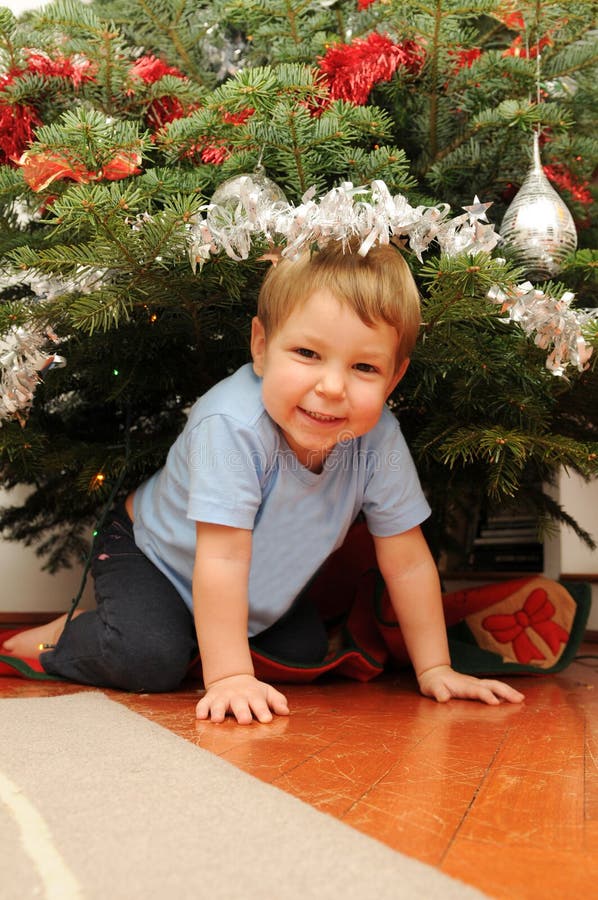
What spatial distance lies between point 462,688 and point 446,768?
1.20 ft

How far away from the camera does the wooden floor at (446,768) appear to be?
1.59ft

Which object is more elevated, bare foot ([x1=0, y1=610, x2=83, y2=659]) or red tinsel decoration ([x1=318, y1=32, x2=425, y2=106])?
→ red tinsel decoration ([x1=318, y1=32, x2=425, y2=106])

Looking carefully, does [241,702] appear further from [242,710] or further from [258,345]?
[258,345]

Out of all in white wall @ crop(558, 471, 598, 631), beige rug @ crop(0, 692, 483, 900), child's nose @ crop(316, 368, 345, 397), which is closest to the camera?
beige rug @ crop(0, 692, 483, 900)

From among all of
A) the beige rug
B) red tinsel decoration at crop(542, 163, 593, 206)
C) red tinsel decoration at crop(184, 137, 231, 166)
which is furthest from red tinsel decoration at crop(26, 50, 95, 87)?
the beige rug

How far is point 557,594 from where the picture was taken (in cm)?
125

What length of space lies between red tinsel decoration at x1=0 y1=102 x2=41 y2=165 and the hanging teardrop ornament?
665 millimetres

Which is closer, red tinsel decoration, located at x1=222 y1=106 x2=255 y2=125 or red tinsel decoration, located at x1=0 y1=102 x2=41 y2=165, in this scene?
red tinsel decoration, located at x1=222 y1=106 x2=255 y2=125

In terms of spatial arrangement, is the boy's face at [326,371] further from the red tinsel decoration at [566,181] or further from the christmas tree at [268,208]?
the red tinsel decoration at [566,181]

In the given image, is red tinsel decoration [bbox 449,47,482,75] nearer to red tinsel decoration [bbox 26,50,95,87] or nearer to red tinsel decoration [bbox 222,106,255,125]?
red tinsel decoration [bbox 222,106,255,125]

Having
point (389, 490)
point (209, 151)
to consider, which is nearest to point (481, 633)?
point (389, 490)

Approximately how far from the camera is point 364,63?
1120mm

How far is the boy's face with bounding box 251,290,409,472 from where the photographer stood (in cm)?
96

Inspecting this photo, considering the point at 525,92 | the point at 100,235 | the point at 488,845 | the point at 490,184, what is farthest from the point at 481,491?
the point at 488,845
